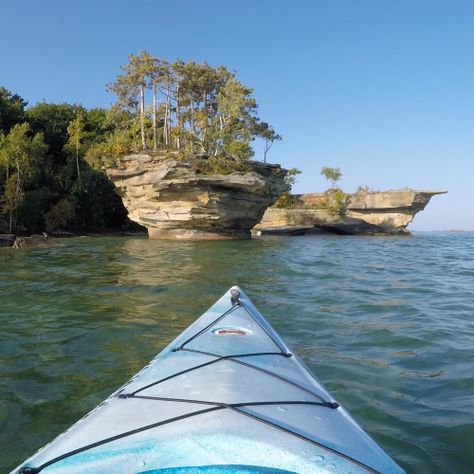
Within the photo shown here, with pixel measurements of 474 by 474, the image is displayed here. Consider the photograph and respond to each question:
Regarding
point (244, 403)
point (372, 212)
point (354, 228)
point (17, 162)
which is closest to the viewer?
point (244, 403)

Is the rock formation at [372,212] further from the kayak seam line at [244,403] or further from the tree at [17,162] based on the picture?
the kayak seam line at [244,403]

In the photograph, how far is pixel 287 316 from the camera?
20.9 ft

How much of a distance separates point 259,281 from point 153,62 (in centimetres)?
2722

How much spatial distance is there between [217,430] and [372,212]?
43147 mm

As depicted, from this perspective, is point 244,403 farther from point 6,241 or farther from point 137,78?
point 137,78

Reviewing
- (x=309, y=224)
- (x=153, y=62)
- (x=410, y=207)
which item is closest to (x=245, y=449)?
(x=153, y=62)

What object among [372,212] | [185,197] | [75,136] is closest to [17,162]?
[75,136]

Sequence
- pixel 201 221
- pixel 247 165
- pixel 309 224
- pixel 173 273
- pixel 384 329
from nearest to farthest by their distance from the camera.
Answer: pixel 384 329, pixel 173 273, pixel 201 221, pixel 247 165, pixel 309 224

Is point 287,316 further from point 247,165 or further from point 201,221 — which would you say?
point 247,165

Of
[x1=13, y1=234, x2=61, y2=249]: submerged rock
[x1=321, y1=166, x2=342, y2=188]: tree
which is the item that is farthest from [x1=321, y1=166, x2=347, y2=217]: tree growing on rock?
[x1=13, y1=234, x2=61, y2=249]: submerged rock

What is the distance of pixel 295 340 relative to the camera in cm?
518

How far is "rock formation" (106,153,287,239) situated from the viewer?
84.6ft

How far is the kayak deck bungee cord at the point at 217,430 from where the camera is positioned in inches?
60.4

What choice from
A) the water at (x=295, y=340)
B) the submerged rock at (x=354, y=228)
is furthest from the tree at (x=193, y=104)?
the water at (x=295, y=340)
